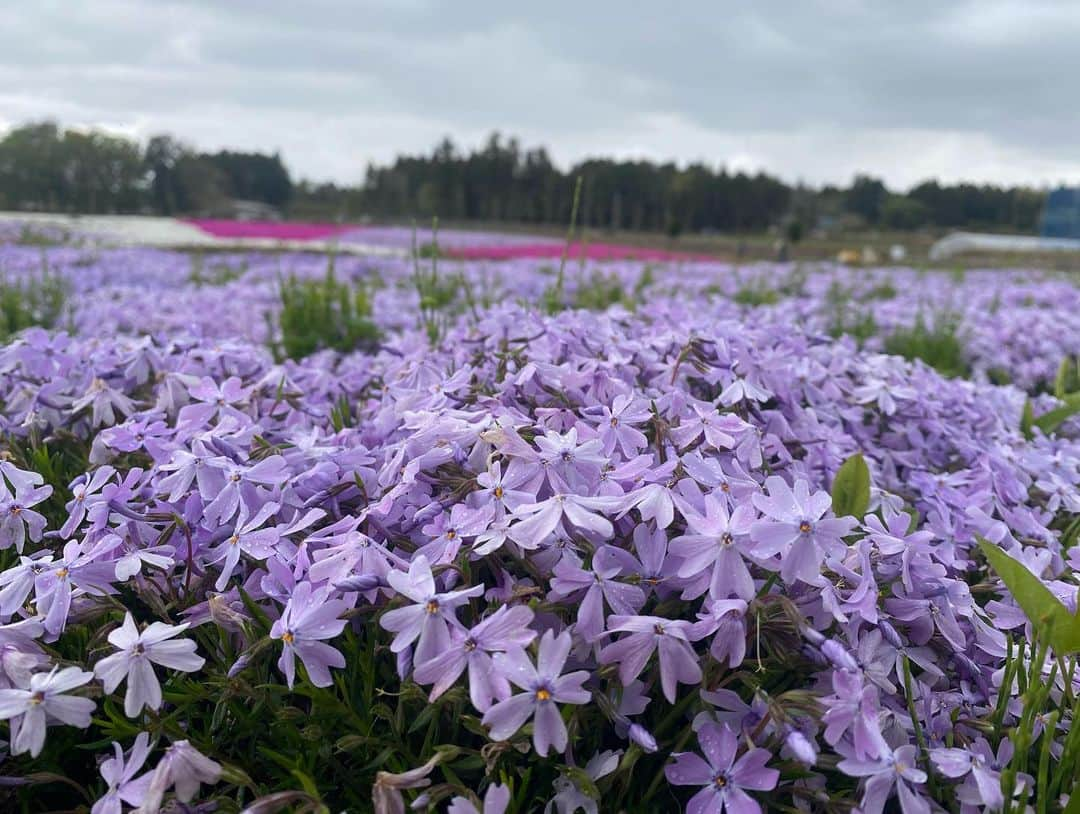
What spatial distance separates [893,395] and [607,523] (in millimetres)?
1543

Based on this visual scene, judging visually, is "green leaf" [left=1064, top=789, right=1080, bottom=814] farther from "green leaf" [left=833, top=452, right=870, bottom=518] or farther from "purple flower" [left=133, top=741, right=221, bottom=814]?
"purple flower" [left=133, top=741, right=221, bottom=814]

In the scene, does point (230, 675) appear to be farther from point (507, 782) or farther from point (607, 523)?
point (607, 523)

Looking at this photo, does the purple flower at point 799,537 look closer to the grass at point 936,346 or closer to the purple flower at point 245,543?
the purple flower at point 245,543

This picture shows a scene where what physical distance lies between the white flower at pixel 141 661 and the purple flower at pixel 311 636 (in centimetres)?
13

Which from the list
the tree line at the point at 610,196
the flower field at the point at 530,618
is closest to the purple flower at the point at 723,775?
the flower field at the point at 530,618

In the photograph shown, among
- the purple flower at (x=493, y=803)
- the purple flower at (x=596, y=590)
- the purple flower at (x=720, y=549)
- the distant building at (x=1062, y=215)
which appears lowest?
the purple flower at (x=493, y=803)

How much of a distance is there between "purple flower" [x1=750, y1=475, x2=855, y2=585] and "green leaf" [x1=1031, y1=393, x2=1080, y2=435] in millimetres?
1982

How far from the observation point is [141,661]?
1.24 m

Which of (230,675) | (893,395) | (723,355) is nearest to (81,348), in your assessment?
(230,675)

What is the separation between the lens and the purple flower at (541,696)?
3.72ft

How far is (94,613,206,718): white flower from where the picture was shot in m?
1.22

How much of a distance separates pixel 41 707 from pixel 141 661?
0.14m

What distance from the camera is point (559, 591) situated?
1.27 meters

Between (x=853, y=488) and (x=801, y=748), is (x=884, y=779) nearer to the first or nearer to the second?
(x=801, y=748)
